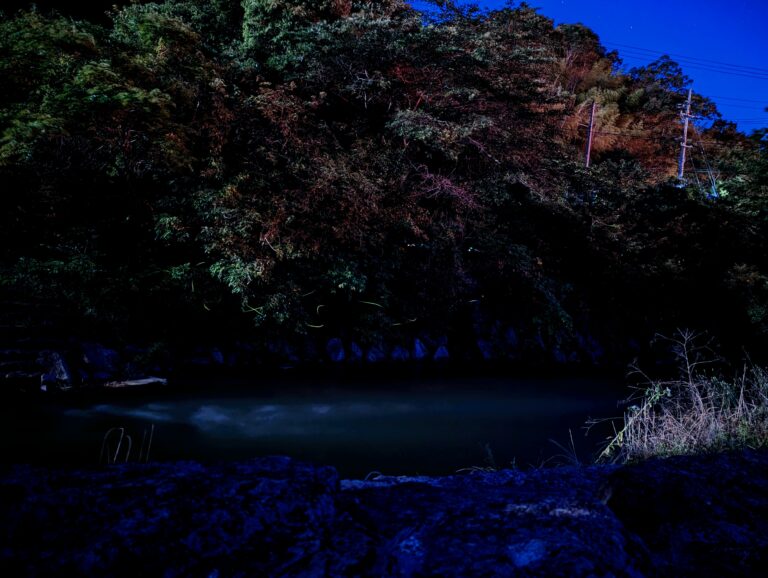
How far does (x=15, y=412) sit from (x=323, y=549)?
27.0ft

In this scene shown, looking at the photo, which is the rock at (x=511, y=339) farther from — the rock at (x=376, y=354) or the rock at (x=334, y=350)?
the rock at (x=334, y=350)

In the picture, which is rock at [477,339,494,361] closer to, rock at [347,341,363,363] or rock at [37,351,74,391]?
rock at [347,341,363,363]

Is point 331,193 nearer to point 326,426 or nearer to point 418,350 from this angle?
point 326,426

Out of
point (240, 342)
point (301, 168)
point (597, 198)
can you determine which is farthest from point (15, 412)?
point (597, 198)

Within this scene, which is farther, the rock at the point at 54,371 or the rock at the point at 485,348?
the rock at the point at 485,348

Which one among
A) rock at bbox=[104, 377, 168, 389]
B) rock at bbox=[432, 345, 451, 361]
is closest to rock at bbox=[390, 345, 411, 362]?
rock at bbox=[432, 345, 451, 361]

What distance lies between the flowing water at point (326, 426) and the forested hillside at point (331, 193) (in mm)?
1768

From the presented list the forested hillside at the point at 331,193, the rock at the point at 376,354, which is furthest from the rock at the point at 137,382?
the rock at the point at 376,354

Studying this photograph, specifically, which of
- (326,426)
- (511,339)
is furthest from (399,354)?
(326,426)

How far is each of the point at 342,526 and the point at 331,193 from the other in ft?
26.8

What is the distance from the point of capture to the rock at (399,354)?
12.0m

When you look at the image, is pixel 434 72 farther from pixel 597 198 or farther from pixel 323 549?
pixel 323 549

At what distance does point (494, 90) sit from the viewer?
35.8 ft

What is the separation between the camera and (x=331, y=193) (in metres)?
8.80
